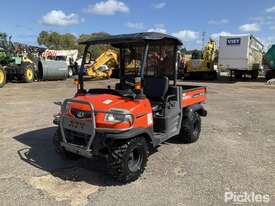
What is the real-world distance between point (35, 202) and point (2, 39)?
1906 centimetres

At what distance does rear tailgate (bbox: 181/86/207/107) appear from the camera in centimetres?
647

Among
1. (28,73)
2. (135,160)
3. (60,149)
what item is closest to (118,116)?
(135,160)

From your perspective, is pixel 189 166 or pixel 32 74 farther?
pixel 32 74

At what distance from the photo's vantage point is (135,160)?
5.06 meters

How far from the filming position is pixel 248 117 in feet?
32.6

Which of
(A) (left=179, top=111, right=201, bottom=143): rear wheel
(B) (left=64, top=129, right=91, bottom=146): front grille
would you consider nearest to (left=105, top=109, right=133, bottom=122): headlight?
(B) (left=64, top=129, right=91, bottom=146): front grille

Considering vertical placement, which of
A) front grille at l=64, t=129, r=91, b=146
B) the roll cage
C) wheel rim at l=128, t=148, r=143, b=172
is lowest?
wheel rim at l=128, t=148, r=143, b=172

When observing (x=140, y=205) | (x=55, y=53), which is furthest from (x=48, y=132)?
(x=55, y=53)

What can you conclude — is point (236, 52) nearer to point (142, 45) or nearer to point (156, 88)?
point (156, 88)

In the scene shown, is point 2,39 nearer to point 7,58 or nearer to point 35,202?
point 7,58

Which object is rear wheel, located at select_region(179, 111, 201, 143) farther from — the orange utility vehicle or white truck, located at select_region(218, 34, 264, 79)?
white truck, located at select_region(218, 34, 264, 79)

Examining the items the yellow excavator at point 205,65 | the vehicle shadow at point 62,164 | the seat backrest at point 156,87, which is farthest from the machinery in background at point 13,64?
the seat backrest at point 156,87

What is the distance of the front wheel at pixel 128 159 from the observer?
15.2 feet

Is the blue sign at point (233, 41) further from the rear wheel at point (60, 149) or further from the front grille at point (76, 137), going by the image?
the front grille at point (76, 137)
